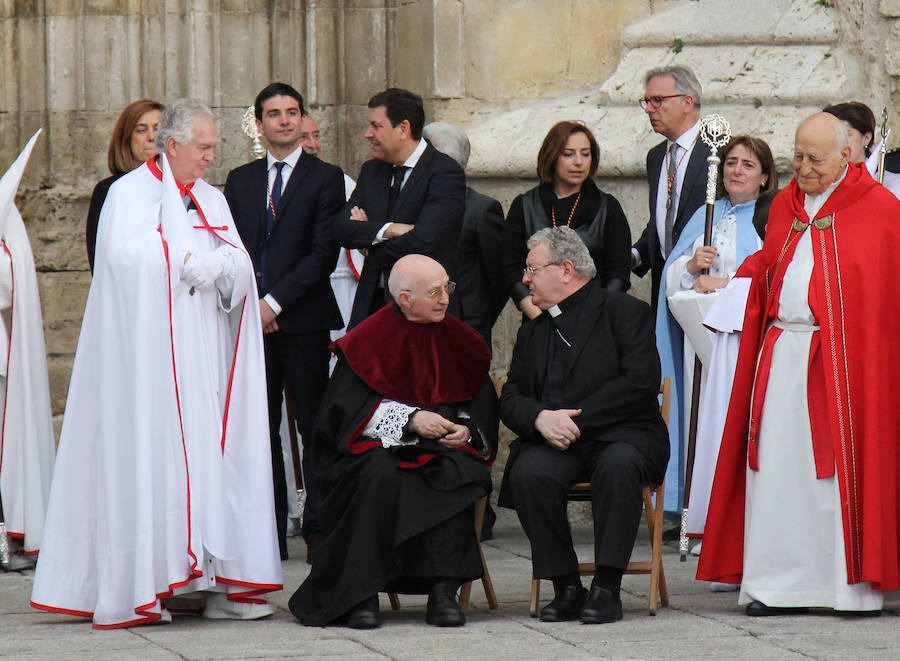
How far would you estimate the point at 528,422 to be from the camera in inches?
261

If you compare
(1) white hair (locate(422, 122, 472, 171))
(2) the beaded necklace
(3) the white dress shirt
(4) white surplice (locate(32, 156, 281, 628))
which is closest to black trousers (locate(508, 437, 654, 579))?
(4) white surplice (locate(32, 156, 281, 628))

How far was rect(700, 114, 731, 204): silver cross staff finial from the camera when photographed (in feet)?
25.0

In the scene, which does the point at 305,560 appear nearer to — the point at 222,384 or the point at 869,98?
the point at 222,384

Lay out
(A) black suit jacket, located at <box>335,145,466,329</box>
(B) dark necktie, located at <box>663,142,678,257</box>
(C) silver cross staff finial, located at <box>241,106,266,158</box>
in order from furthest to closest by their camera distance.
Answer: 1. (C) silver cross staff finial, located at <box>241,106,266,158</box>
2. (B) dark necktie, located at <box>663,142,678,257</box>
3. (A) black suit jacket, located at <box>335,145,466,329</box>

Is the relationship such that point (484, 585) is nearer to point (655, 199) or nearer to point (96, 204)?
point (655, 199)

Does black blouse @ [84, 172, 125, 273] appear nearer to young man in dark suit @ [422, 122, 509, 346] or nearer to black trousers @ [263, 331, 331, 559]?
black trousers @ [263, 331, 331, 559]

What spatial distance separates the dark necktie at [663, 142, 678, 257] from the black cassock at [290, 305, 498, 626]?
167 cm

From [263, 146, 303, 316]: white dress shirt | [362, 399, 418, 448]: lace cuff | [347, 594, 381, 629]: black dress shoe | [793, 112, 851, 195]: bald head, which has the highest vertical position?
[263, 146, 303, 316]: white dress shirt

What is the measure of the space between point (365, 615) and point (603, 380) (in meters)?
1.32

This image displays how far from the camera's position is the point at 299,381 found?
7945 millimetres

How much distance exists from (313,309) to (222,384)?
137cm

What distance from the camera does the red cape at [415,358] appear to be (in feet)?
21.9

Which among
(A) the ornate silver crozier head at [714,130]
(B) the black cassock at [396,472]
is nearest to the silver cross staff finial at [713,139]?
(A) the ornate silver crozier head at [714,130]

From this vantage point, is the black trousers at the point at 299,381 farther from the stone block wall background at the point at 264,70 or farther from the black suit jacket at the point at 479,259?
the stone block wall background at the point at 264,70
